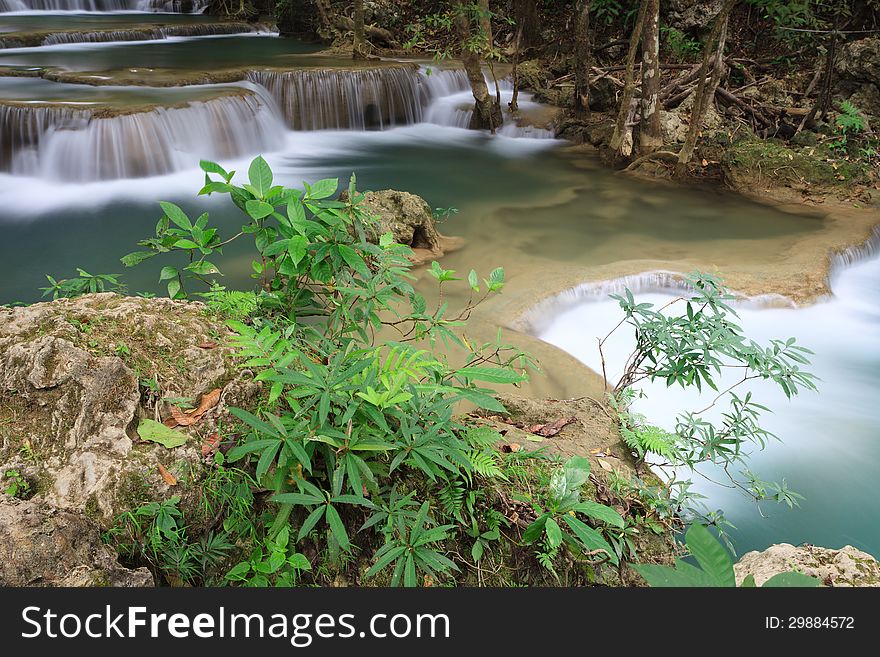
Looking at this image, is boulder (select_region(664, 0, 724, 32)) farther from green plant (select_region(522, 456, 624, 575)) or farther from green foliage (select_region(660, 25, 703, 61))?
green plant (select_region(522, 456, 624, 575))

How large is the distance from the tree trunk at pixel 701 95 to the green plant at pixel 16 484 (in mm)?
8088

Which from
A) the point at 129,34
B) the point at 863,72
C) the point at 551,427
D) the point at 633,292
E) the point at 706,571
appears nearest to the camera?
the point at 706,571

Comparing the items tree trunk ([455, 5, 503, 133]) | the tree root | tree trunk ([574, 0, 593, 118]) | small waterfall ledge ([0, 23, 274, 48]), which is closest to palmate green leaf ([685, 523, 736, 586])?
the tree root

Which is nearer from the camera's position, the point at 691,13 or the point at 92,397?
the point at 92,397

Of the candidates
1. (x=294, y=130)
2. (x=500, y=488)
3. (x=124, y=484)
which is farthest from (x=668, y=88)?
(x=124, y=484)

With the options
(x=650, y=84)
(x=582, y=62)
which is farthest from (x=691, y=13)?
(x=650, y=84)

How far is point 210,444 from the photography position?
196cm

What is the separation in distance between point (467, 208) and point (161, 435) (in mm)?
6307

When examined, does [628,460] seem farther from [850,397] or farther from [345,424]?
[850,397]

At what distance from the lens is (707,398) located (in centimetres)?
462

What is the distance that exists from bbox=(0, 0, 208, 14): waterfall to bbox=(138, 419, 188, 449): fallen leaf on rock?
893 inches

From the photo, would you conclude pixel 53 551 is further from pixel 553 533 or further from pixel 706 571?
pixel 706 571

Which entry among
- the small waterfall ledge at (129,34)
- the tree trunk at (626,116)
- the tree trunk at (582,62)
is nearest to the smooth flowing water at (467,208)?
the tree trunk at (626,116)

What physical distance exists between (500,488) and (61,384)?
4.78 feet
